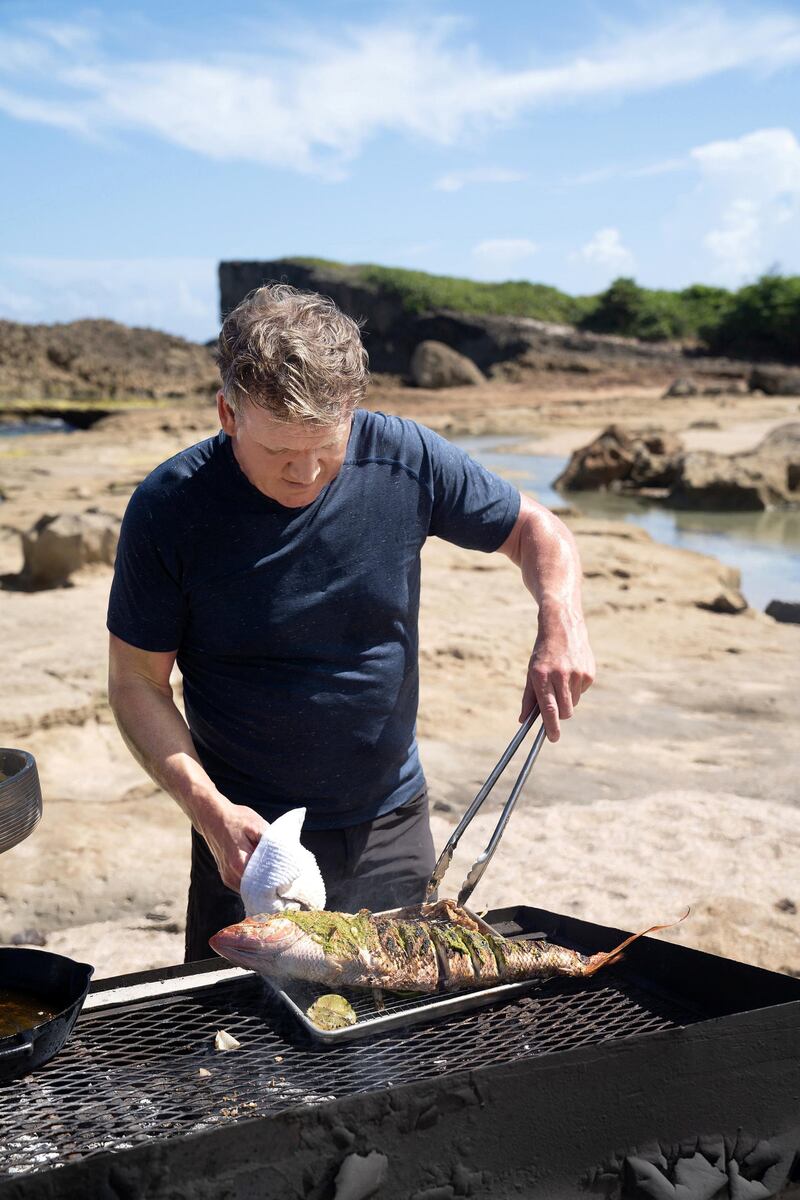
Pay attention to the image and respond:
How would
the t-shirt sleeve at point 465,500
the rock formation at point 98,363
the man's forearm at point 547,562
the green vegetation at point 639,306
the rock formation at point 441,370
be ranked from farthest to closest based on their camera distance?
the rock formation at point 98,363
the green vegetation at point 639,306
the rock formation at point 441,370
the t-shirt sleeve at point 465,500
the man's forearm at point 547,562

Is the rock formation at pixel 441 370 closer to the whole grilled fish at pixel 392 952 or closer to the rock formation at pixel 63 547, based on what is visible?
the rock formation at pixel 63 547

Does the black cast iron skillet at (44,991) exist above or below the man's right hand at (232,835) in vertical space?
below

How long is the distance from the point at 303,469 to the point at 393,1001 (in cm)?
112

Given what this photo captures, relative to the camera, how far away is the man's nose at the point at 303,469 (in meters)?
2.41

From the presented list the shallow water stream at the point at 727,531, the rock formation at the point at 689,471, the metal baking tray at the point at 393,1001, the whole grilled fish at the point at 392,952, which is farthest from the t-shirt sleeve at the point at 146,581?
the rock formation at the point at 689,471

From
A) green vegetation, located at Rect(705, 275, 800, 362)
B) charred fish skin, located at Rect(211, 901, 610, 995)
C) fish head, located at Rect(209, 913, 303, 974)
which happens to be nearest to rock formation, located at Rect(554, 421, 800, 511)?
charred fish skin, located at Rect(211, 901, 610, 995)

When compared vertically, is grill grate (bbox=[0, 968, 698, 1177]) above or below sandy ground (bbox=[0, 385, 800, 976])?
above

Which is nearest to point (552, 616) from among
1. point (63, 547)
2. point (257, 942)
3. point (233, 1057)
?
point (257, 942)

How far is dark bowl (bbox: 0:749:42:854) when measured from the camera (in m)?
2.03

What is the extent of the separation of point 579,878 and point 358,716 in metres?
1.90

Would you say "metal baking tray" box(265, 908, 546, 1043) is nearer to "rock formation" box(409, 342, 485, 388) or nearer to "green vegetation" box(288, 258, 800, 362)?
"rock formation" box(409, 342, 485, 388)

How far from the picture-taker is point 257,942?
210 centimetres

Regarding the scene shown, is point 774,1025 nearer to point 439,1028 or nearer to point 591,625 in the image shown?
point 439,1028

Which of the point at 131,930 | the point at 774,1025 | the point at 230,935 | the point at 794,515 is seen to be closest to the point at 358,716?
the point at 230,935
